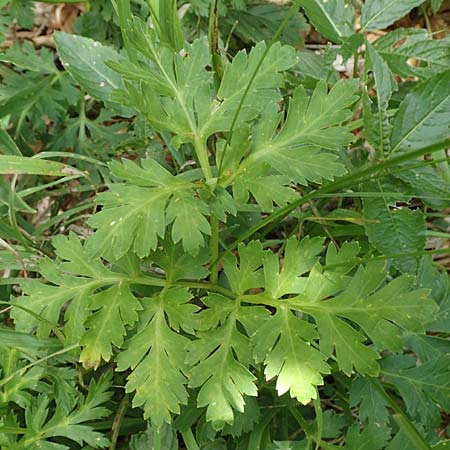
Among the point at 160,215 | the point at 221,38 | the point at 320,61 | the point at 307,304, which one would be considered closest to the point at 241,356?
the point at 307,304

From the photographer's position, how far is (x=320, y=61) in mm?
2076

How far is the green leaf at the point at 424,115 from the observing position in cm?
164

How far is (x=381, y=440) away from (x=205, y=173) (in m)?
0.84

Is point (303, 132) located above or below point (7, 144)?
above

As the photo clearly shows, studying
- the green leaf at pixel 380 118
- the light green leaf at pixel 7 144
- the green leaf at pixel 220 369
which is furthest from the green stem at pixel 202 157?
the light green leaf at pixel 7 144

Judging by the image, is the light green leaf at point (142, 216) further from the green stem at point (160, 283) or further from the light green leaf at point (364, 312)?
the light green leaf at point (364, 312)

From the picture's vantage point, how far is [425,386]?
1.65 metres

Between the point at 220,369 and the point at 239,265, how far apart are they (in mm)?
352

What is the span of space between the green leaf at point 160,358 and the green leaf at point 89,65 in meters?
0.77

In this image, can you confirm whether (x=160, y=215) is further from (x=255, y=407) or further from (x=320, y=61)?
(x=320, y=61)

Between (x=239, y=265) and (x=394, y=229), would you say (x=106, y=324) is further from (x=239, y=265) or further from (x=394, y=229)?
(x=394, y=229)

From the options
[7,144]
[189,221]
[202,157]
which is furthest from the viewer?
[7,144]

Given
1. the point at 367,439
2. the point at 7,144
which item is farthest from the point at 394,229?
the point at 7,144

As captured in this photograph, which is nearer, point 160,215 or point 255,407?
point 160,215
